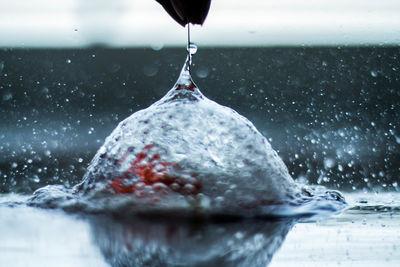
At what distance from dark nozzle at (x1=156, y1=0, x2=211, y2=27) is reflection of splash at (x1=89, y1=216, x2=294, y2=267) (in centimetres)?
46

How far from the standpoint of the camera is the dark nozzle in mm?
1453

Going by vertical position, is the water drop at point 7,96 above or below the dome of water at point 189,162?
above

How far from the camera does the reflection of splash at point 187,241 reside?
3.82 ft

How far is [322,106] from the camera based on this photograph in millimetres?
4117

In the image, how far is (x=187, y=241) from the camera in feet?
4.53

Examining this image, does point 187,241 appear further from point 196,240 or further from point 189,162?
point 189,162

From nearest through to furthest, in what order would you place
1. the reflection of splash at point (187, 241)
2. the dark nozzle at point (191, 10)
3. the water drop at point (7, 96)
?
the reflection of splash at point (187, 241)
the dark nozzle at point (191, 10)
the water drop at point (7, 96)

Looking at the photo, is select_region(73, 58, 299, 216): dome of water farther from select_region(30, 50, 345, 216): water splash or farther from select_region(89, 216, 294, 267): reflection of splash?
select_region(89, 216, 294, 267): reflection of splash

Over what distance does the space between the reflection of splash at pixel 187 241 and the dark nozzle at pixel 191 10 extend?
46 cm

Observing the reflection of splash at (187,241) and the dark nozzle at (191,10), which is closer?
the reflection of splash at (187,241)

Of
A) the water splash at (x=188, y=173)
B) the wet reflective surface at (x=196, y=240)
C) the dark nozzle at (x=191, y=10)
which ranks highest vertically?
the dark nozzle at (x=191, y=10)

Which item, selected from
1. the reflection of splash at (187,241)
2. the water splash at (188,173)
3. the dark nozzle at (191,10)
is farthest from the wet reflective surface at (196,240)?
the dark nozzle at (191,10)

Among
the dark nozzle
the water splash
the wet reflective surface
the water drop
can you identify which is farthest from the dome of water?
the water drop

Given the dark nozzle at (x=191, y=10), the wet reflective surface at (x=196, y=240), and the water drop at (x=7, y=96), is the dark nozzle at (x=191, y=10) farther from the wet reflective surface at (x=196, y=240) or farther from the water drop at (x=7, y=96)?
the water drop at (x=7, y=96)
